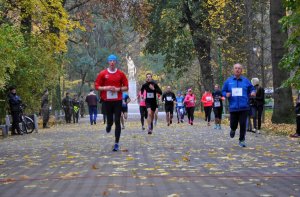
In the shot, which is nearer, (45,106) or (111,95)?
(111,95)

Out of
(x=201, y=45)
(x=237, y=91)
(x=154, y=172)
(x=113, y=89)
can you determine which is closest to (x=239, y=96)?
(x=237, y=91)

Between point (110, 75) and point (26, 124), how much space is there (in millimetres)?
12867

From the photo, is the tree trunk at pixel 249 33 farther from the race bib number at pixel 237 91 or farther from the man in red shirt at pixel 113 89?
the man in red shirt at pixel 113 89

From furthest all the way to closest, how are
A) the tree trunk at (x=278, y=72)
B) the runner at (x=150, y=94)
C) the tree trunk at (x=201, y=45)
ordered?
the tree trunk at (x=201, y=45) → the tree trunk at (x=278, y=72) → the runner at (x=150, y=94)

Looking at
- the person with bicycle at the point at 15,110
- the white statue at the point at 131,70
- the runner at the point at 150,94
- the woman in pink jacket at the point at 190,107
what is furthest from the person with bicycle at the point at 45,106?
the white statue at the point at 131,70

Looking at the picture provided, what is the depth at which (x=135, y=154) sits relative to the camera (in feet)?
39.5

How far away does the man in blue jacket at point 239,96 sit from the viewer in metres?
13.7

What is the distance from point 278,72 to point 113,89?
12437 mm

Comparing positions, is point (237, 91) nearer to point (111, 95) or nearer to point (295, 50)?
point (295, 50)

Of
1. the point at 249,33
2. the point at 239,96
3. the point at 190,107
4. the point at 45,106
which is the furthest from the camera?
the point at 190,107

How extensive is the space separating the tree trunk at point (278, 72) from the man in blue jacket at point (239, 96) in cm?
964

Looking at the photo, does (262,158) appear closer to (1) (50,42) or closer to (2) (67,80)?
(1) (50,42)

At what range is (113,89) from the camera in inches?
500

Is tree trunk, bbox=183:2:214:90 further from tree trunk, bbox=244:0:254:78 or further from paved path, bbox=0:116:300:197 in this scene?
paved path, bbox=0:116:300:197
